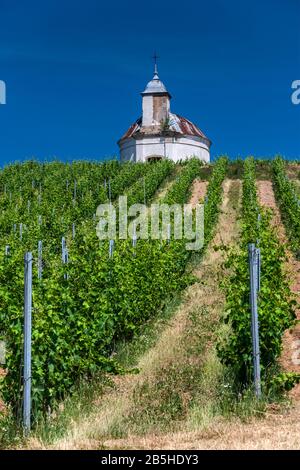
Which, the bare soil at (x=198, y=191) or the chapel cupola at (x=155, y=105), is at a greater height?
the chapel cupola at (x=155, y=105)

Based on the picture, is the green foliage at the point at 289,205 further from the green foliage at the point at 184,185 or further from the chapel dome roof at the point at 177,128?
the chapel dome roof at the point at 177,128

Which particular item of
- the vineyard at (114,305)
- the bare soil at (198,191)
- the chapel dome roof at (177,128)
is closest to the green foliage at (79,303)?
the vineyard at (114,305)

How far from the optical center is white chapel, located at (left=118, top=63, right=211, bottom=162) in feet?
158

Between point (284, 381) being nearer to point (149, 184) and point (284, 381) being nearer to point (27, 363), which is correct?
point (27, 363)

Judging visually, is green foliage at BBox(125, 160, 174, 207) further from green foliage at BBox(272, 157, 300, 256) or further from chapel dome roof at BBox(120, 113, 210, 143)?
chapel dome roof at BBox(120, 113, 210, 143)

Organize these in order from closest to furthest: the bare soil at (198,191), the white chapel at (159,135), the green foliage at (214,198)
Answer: the green foliage at (214,198) → the bare soil at (198,191) → the white chapel at (159,135)

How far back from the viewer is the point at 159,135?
158 ft

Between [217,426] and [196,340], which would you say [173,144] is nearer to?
[196,340]

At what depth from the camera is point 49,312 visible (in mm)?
7199

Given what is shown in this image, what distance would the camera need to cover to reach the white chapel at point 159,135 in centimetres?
4809

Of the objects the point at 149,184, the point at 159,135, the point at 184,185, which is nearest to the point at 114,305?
the point at 184,185

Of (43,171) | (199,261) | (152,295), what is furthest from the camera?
(43,171)
